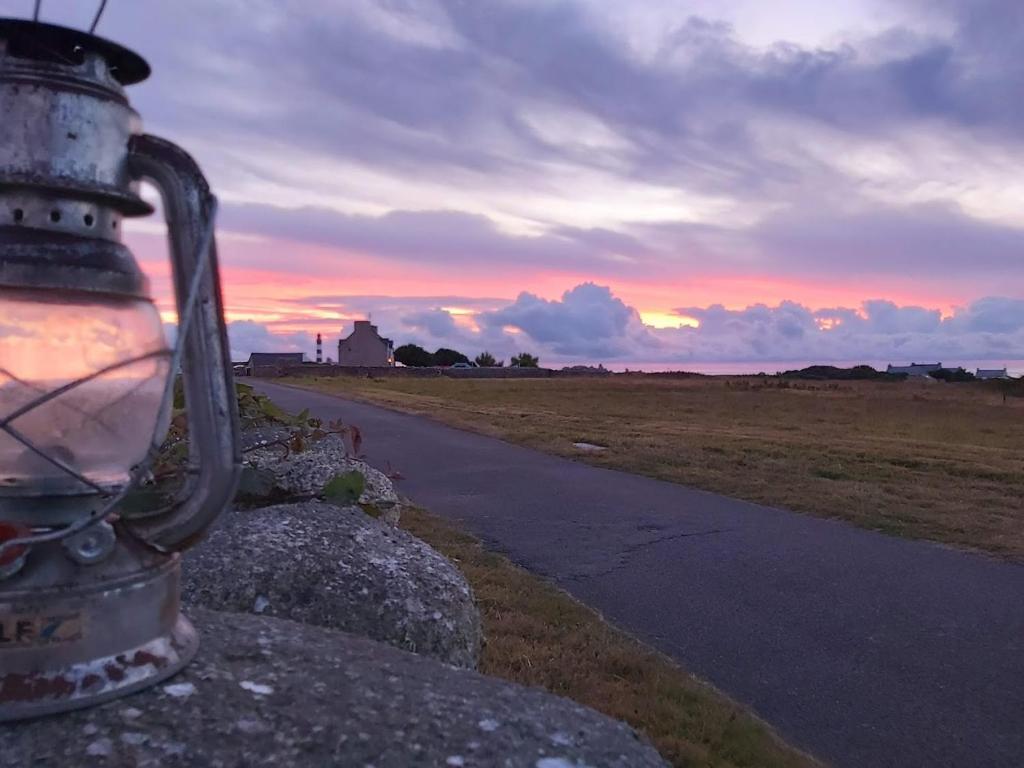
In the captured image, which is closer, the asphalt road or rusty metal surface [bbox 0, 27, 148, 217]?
rusty metal surface [bbox 0, 27, 148, 217]

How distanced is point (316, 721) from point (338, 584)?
233 cm

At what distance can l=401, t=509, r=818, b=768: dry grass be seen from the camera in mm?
4375

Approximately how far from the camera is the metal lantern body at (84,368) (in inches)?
65.7

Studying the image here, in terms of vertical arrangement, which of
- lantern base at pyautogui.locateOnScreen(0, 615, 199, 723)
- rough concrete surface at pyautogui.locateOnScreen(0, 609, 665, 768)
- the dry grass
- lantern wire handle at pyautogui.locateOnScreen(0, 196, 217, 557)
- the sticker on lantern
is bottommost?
the dry grass

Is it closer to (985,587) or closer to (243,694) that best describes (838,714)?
(985,587)

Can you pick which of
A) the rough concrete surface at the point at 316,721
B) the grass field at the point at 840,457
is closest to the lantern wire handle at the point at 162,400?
the rough concrete surface at the point at 316,721

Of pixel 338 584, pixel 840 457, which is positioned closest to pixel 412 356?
pixel 840 457

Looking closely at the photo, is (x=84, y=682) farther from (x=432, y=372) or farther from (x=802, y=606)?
(x=432, y=372)

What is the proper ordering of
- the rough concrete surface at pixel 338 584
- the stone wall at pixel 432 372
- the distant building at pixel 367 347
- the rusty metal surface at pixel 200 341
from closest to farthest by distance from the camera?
the rusty metal surface at pixel 200 341
the rough concrete surface at pixel 338 584
the stone wall at pixel 432 372
the distant building at pixel 367 347

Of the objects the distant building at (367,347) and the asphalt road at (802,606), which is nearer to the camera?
the asphalt road at (802,606)

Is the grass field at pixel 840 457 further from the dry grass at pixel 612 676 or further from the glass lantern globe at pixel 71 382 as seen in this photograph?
the glass lantern globe at pixel 71 382

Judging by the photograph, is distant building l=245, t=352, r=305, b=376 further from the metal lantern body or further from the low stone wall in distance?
the metal lantern body

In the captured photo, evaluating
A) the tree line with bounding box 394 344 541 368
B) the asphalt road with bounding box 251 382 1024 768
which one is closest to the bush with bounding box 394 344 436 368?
the tree line with bounding box 394 344 541 368

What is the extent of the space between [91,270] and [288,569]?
8.79 ft
